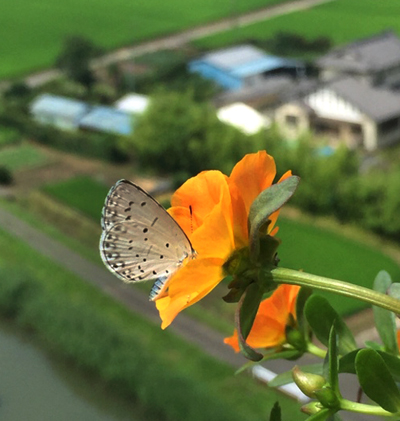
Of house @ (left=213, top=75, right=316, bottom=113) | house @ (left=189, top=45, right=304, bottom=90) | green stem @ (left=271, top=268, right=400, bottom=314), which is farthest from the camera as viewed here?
house @ (left=189, top=45, right=304, bottom=90)

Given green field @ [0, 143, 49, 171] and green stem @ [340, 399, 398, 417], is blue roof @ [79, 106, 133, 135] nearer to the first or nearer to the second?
green field @ [0, 143, 49, 171]

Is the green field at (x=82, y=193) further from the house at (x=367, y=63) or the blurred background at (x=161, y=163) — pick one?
the house at (x=367, y=63)

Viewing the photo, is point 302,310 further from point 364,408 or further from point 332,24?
point 332,24

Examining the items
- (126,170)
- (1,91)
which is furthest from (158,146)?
(1,91)

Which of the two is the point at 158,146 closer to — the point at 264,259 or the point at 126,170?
the point at 126,170

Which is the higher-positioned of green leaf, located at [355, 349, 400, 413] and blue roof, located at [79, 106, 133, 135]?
green leaf, located at [355, 349, 400, 413]

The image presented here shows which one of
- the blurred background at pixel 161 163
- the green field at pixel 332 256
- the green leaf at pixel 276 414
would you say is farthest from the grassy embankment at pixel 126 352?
the green leaf at pixel 276 414

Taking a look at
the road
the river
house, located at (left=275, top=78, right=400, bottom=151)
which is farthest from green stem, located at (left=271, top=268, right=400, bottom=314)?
house, located at (left=275, top=78, right=400, bottom=151)
